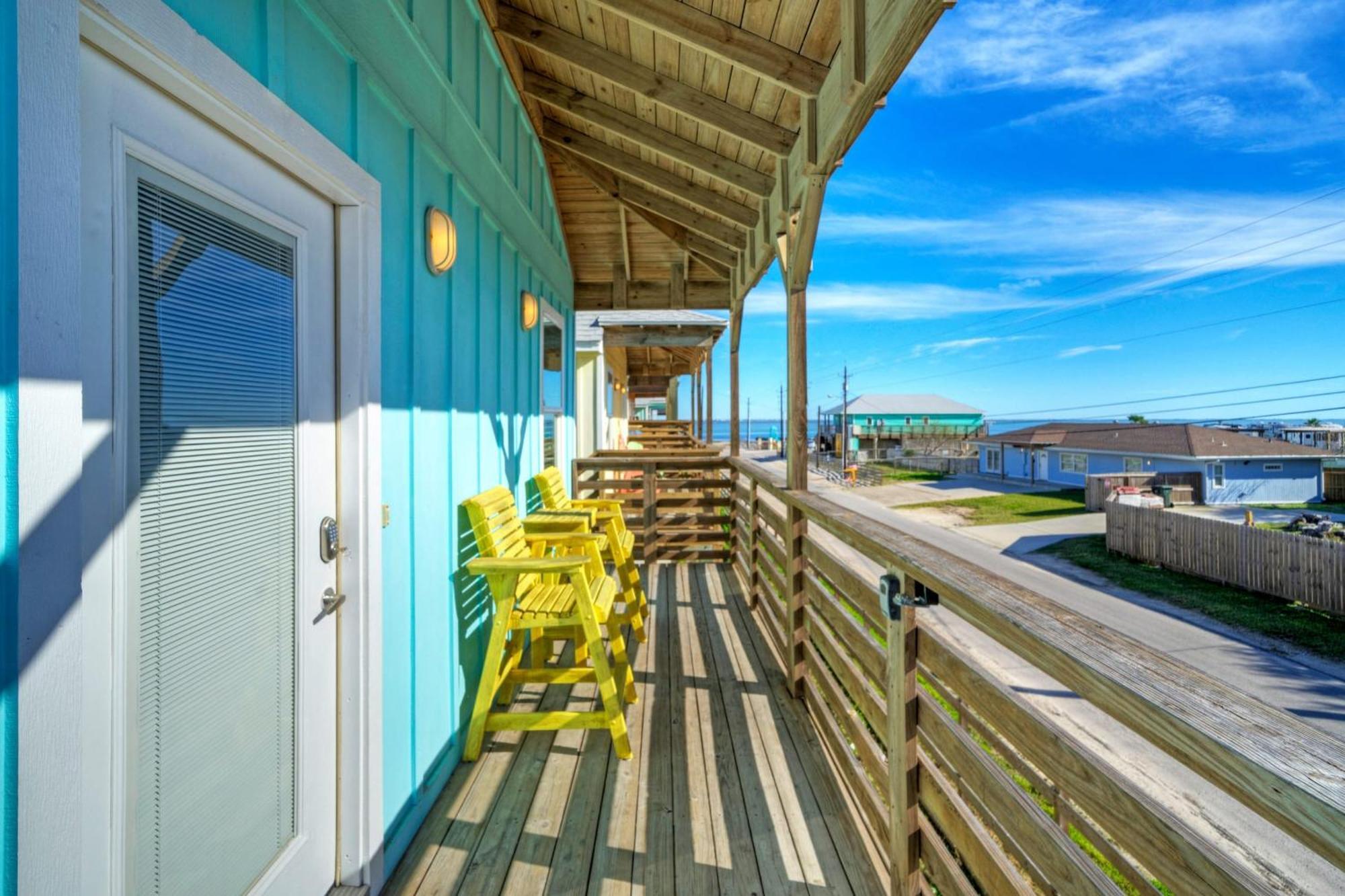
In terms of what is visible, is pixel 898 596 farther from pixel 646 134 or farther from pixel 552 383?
pixel 552 383

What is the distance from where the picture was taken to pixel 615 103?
386 centimetres

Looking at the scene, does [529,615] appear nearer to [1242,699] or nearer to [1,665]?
[1,665]

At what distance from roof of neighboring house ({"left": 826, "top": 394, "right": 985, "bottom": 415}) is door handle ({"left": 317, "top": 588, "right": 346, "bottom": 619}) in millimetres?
47369

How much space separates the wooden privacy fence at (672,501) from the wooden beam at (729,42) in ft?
11.1

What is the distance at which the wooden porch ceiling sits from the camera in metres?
2.24

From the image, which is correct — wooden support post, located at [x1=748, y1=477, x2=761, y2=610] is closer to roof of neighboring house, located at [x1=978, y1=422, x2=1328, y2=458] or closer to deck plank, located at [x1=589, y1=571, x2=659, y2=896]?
deck plank, located at [x1=589, y1=571, x2=659, y2=896]

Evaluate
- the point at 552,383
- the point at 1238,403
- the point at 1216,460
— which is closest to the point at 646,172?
the point at 552,383

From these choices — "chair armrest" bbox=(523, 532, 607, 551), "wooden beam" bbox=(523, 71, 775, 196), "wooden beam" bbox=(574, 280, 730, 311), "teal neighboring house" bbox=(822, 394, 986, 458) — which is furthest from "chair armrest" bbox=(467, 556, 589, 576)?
"teal neighboring house" bbox=(822, 394, 986, 458)

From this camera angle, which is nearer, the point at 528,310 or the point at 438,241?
the point at 438,241

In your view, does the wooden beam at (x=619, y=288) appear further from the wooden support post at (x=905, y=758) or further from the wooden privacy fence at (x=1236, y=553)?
the wooden privacy fence at (x=1236, y=553)

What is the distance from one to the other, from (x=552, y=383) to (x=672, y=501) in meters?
1.67

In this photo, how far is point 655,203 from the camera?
499 centimetres

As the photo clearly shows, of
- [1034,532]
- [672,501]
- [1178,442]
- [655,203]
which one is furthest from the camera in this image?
[1178,442]

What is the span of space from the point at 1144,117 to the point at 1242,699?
80903 mm
